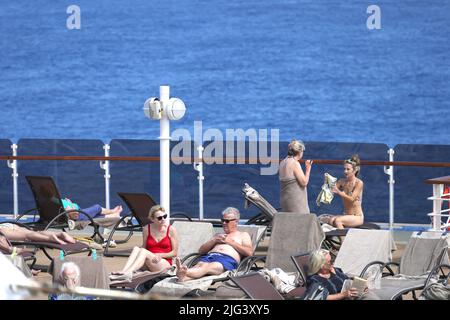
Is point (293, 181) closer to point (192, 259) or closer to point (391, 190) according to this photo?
point (192, 259)

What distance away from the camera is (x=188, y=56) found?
41.8 metres

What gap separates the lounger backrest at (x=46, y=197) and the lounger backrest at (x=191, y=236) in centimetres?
214

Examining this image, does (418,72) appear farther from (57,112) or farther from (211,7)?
(57,112)

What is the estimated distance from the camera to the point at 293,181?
10.8 meters

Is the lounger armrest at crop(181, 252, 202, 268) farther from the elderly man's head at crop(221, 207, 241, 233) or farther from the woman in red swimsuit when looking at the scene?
the elderly man's head at crop(221, 207, 241, 233)

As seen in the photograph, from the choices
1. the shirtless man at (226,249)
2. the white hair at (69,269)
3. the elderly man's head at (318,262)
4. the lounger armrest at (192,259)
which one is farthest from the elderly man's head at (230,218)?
the white hair at (69,269)

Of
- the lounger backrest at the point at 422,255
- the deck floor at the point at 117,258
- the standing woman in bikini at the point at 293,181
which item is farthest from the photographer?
the standing woman in bikini at the point at 293,181

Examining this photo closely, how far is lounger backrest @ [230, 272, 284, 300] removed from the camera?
7.76 m

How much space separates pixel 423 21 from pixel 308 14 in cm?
418

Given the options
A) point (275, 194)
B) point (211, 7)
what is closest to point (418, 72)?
point (211, 7)

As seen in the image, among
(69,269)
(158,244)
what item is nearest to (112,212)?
(158,244)

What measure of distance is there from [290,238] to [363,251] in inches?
23.8

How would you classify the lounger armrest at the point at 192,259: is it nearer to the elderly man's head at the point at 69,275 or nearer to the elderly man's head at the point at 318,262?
the elderly man's head at the point at 318,262

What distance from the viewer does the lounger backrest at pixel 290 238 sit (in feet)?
30.0
